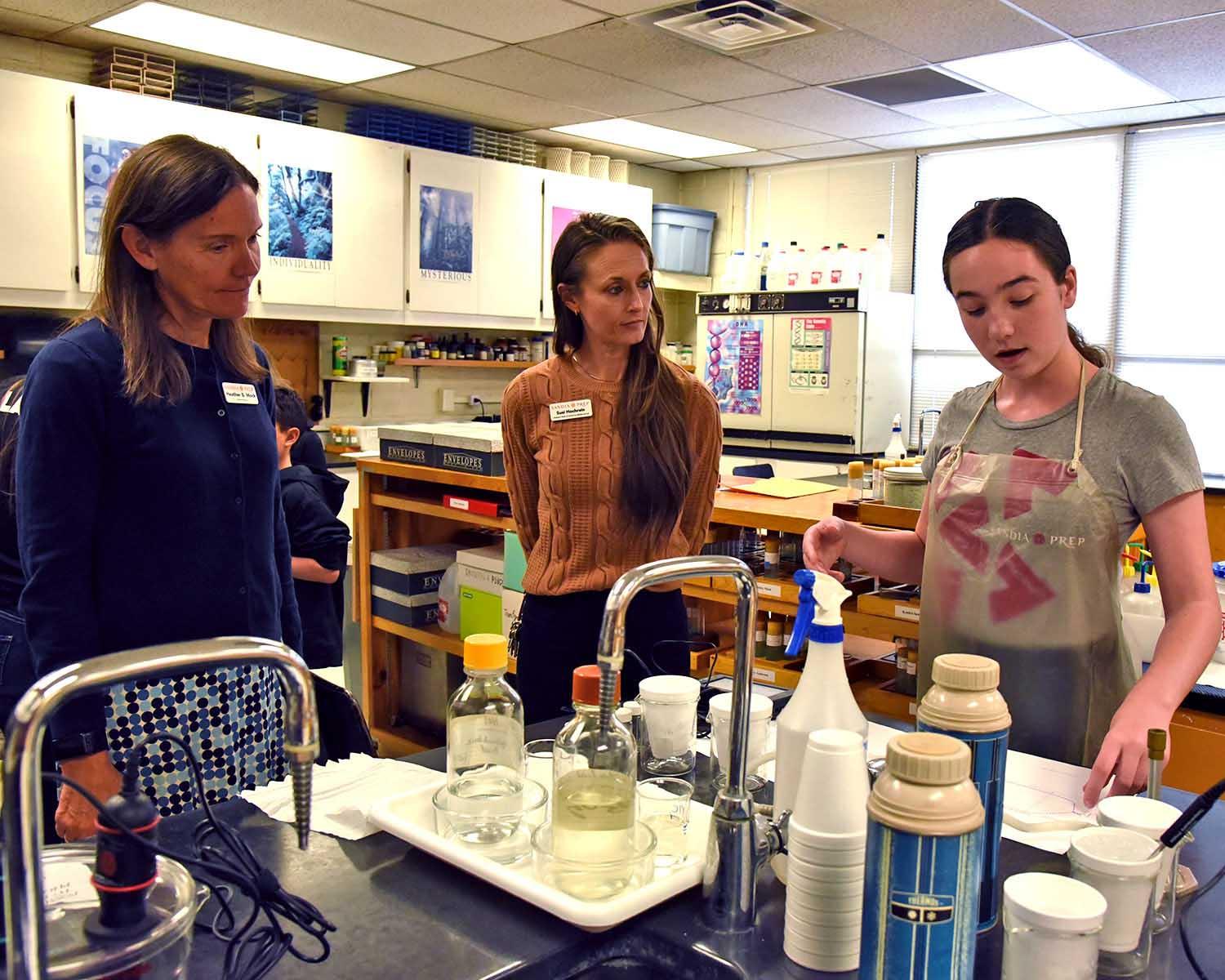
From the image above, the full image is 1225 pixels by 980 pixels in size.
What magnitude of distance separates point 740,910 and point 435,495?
299 centimetres

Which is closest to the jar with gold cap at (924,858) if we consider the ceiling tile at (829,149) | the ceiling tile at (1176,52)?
the ceiling tile at (1176,52)

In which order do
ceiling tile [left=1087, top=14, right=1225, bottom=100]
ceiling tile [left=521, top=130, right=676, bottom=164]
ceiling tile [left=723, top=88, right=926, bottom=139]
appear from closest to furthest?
ceiling tile [left=1087, top=14, right=1225, bottom=100] → ceiling tile [left=723, top=88, right=926, bottom=139] → ceiling tile [left=521, top=130, right=676, bottom=164]

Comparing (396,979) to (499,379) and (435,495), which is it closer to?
(435,495)

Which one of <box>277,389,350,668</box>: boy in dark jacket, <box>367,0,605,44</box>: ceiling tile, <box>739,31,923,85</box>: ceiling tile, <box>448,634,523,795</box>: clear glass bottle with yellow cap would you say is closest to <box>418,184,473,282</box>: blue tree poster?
<box>367,0,605,44</box>: ceiling tile

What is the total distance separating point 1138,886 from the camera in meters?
0.88

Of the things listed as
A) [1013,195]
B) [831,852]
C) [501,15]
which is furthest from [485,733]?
[1013,195]

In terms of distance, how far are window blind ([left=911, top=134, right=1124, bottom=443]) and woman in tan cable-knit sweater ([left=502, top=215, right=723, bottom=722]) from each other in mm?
3422

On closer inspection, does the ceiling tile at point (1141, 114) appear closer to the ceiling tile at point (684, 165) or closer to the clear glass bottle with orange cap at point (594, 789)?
the ceiling tile at point (684, 165)

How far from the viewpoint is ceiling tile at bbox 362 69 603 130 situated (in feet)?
15.5

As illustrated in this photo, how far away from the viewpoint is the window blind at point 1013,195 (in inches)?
216

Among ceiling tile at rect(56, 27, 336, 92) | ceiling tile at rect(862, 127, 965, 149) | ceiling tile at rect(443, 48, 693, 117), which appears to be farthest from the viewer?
ceiling tile at rect(862, 127, 965, 149)

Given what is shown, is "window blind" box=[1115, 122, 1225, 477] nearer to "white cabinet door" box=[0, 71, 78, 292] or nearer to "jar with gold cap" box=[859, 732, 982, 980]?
"white cabinet door" box=[0, 71, 78, 292]

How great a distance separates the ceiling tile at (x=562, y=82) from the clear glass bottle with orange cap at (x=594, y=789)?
3.75 m

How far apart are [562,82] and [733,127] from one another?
47.9 inches
